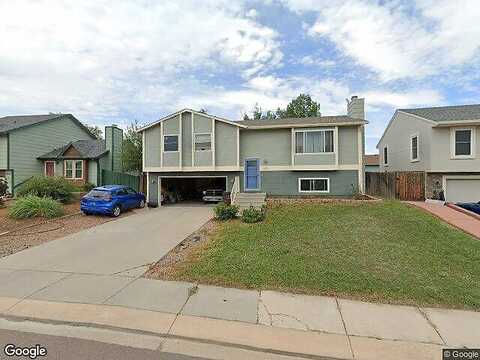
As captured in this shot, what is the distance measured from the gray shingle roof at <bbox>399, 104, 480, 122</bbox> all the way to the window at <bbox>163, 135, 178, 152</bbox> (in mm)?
15081

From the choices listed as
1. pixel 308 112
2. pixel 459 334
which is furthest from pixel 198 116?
pixel 308 112

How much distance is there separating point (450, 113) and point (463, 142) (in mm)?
2403

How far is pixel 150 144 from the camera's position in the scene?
18734 mm

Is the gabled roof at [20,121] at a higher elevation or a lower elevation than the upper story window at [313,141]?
higher

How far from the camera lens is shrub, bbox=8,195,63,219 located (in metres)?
13.0

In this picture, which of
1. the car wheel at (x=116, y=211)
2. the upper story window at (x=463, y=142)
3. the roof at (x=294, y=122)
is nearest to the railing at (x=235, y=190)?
the roof at (x=294, y=122)

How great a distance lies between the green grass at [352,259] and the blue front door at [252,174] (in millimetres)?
6762

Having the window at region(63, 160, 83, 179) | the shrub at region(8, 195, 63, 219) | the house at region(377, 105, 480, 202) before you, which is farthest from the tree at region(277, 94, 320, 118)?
the shrub at region(8, 195, 63, 219)

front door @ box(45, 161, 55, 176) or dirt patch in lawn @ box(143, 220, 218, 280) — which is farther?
front door @ box(45, 161, 55, 176)

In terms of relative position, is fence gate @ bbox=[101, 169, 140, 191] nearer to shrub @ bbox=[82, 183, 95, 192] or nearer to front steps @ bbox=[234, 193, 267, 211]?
shrub @ bbox=[82, 183, 95, 192]

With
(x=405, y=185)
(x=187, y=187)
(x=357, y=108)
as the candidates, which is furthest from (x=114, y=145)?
(x=405, y=185)

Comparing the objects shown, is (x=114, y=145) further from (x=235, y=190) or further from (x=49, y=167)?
(x=235, y=190)

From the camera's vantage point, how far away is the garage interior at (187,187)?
67.2 feet

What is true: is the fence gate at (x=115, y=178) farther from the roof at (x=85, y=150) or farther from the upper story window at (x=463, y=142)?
the upper story window at (x=463, y=142)
